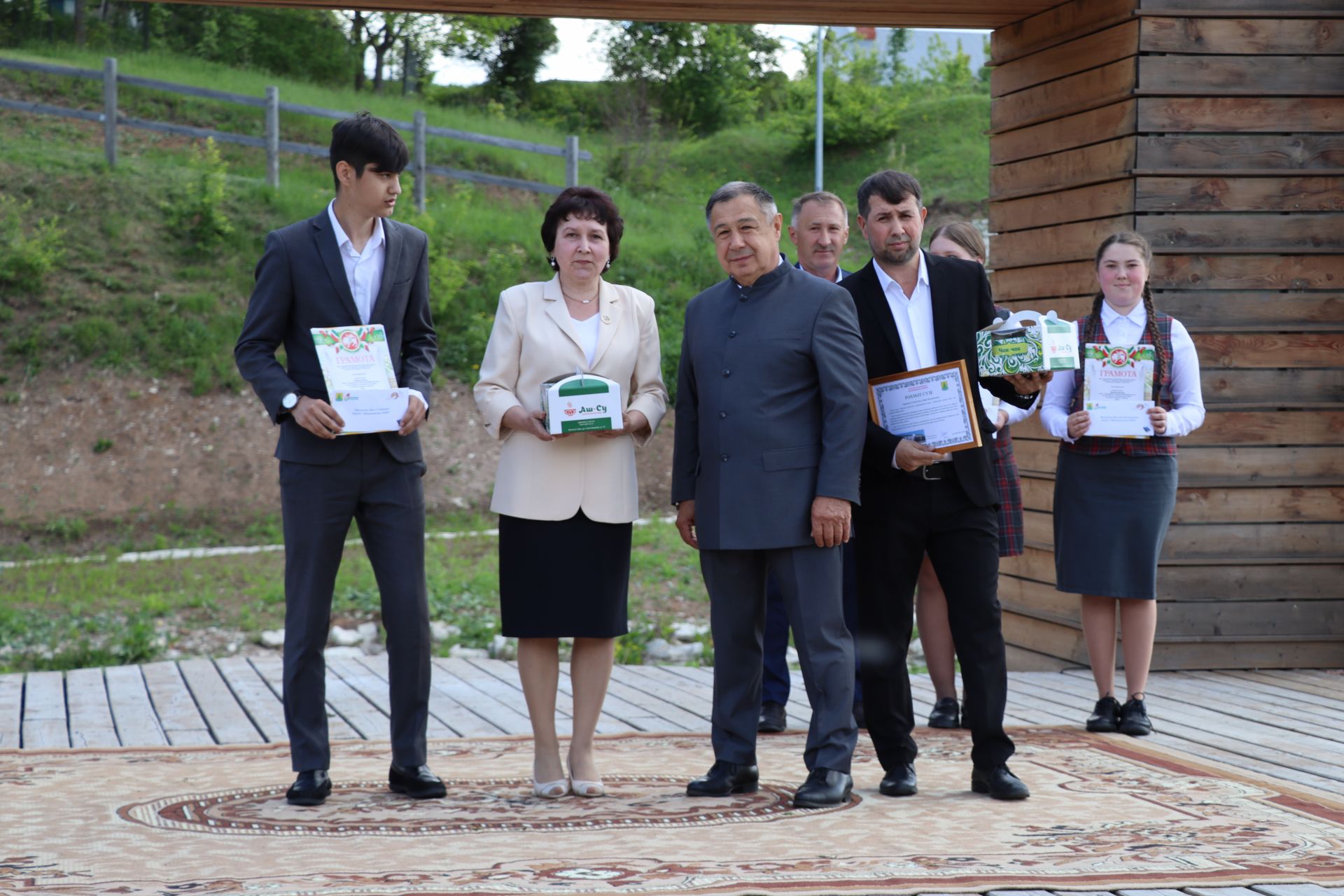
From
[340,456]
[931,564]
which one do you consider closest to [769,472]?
Result: [340,456]

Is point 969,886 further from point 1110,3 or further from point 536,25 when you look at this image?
point 536,25

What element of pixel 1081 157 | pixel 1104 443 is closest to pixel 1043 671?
pixel 1104 443

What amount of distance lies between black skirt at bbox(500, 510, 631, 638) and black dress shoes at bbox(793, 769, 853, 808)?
2.33ft

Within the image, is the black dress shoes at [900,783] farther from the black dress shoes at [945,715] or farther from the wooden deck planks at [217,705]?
the wooden deck planks at [217,705]

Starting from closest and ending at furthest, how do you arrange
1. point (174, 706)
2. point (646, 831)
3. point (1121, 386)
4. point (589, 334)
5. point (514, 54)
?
point (646, 831) < point (589, 334) < point (1121, 386) < point (174, 706) < point (514, 54)

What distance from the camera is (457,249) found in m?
18.9

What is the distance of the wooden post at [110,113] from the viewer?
1845 centimetres

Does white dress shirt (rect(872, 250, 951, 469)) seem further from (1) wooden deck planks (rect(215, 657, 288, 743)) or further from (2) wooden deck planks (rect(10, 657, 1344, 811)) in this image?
(1) wooden deck planks (rect(215, 657, 288, 743))

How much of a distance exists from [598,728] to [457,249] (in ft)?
46.3

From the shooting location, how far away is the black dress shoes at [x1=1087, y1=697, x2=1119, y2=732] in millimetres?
5227

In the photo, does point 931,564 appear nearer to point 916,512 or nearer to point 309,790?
point 916,512

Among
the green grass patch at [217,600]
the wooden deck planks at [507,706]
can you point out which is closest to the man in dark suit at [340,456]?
the wooden deck planks at [507,706]

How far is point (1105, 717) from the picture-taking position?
5250 mm

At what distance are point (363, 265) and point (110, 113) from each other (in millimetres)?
16050
